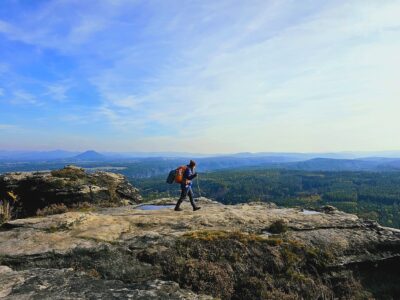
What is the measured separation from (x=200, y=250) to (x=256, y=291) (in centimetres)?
289

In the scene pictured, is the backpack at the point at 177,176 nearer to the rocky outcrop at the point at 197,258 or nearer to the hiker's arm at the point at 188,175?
the hiker's arm at the point at 188,175

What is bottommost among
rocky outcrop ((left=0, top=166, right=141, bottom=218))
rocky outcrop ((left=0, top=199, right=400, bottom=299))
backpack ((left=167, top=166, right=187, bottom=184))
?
rocky outcrop ((left=0, top=199, right=400, bottom=299))

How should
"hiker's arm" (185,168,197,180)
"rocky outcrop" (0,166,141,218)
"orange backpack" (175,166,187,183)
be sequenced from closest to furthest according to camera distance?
"orange backpack" (175,166,187,183)
"hiker's arm" (185,168,197,180)
"rocky outcrop" (0,166,141,218)

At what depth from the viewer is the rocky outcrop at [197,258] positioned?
453 inches

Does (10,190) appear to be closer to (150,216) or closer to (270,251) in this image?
(150,216)

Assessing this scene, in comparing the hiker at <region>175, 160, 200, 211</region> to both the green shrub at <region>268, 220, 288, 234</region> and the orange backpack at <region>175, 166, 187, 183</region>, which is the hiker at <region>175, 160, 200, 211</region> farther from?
the green shrub at <region>268, 220, 288, 234</region>

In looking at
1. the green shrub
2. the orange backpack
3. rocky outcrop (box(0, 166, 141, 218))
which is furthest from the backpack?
rocky outcrop (box(0, 166, 141, 218))

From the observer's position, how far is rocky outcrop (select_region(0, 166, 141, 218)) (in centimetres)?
2684

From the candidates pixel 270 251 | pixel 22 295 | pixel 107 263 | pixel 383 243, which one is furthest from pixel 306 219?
pixel 22 295

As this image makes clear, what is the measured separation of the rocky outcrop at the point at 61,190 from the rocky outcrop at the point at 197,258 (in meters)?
10.2

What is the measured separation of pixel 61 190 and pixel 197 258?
17.3m

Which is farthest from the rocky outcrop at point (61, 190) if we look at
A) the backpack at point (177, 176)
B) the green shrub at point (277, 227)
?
the green shrub at point (277, 227)

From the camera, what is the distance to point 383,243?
17359mm

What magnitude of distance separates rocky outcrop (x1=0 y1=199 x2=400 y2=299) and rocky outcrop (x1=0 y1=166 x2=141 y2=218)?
1024 centimetres
